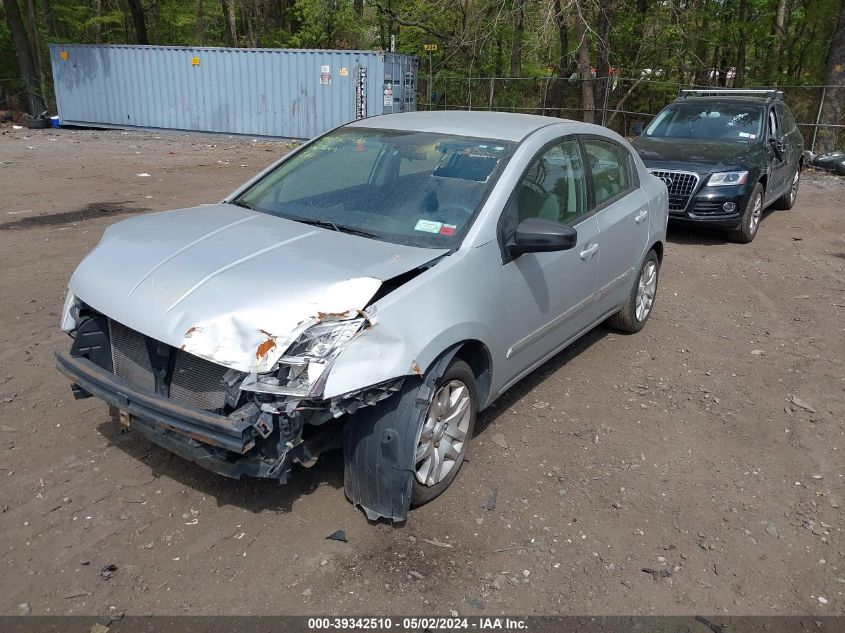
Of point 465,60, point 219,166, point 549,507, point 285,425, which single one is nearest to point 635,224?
point 549,507

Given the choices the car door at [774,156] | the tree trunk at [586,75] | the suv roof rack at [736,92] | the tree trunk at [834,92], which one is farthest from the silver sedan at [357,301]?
the tree trunk at [834,92]

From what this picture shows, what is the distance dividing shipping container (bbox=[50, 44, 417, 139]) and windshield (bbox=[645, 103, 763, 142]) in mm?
11418

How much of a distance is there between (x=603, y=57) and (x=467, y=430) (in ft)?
60.4

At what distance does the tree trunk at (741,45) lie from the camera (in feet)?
75.4

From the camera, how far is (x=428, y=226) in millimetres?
3787

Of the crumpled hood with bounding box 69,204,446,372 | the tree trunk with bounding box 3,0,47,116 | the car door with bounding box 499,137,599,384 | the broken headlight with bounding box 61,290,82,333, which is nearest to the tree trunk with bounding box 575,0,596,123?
the car door with bounding box 499,137,599,384

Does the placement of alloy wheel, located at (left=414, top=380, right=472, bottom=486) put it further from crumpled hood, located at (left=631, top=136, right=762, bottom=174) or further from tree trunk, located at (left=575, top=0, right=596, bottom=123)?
tree trunk, located at (left=575, top=0, right=596, bottom=123)

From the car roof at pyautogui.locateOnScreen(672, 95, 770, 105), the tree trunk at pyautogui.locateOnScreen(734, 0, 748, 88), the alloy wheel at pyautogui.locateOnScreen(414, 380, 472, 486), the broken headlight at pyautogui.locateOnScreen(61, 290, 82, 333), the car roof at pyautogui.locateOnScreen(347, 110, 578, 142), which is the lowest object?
the alloy wheel at pyautogui.locateOnScreen(414, 380, 472, 486)

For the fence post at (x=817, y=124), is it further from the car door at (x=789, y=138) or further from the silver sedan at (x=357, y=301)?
the silver sedan at (x=357, y=301)

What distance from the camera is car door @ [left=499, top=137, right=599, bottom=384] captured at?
12.9 ft

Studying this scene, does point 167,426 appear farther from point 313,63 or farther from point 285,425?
point 313,63

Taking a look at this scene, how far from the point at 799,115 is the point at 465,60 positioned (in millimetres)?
11794

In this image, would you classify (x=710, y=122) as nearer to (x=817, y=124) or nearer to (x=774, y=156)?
(x=774, y=156)

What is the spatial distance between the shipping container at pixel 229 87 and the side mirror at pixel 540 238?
1770 centimetres
